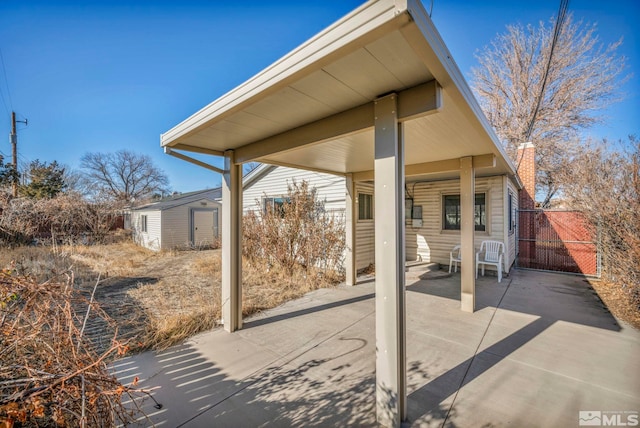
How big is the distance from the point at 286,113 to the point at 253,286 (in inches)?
181

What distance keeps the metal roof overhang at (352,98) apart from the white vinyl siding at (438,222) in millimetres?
3389

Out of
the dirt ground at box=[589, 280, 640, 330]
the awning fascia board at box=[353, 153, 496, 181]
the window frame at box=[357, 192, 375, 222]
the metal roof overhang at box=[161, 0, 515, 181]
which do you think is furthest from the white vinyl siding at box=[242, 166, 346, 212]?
the dirt ground at box=[589, 280, 640, 330]

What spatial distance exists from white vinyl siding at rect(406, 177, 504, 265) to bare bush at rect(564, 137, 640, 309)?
1852mm

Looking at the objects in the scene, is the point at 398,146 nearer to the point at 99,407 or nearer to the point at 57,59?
the point at 99,407

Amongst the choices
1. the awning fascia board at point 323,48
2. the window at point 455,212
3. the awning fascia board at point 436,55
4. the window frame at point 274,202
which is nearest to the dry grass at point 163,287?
the window frame at point 274,202

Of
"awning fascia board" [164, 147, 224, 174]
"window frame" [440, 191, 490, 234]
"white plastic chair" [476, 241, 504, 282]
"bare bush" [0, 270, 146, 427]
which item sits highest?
"awning fascia board" [164, 147, 224, 174]

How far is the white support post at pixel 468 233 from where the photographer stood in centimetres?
428

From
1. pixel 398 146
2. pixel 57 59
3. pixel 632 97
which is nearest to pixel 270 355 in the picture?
pixel 398 146

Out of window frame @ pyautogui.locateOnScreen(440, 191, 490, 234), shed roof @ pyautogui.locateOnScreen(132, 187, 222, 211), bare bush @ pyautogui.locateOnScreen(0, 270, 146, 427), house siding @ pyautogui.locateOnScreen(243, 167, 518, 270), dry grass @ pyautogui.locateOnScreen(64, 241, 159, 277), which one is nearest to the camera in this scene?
bare bush @ pyautogui.locateOnScreen(0, 270, 146, 427)

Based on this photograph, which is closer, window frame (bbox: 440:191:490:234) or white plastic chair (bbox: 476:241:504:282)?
white plastic chair (bbox: 476:241:504:282)

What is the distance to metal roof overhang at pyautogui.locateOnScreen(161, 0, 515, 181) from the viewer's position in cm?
136

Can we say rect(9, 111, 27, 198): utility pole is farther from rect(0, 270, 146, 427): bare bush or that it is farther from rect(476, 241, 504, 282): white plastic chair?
rect(476, 241, 504, 282): white plastic chair

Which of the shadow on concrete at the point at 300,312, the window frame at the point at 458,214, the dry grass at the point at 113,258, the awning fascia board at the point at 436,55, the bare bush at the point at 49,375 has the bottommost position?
the shadow on concrete at the point at 300,312

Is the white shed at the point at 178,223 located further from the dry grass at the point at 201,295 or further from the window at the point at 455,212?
the window at the point at 455,212
